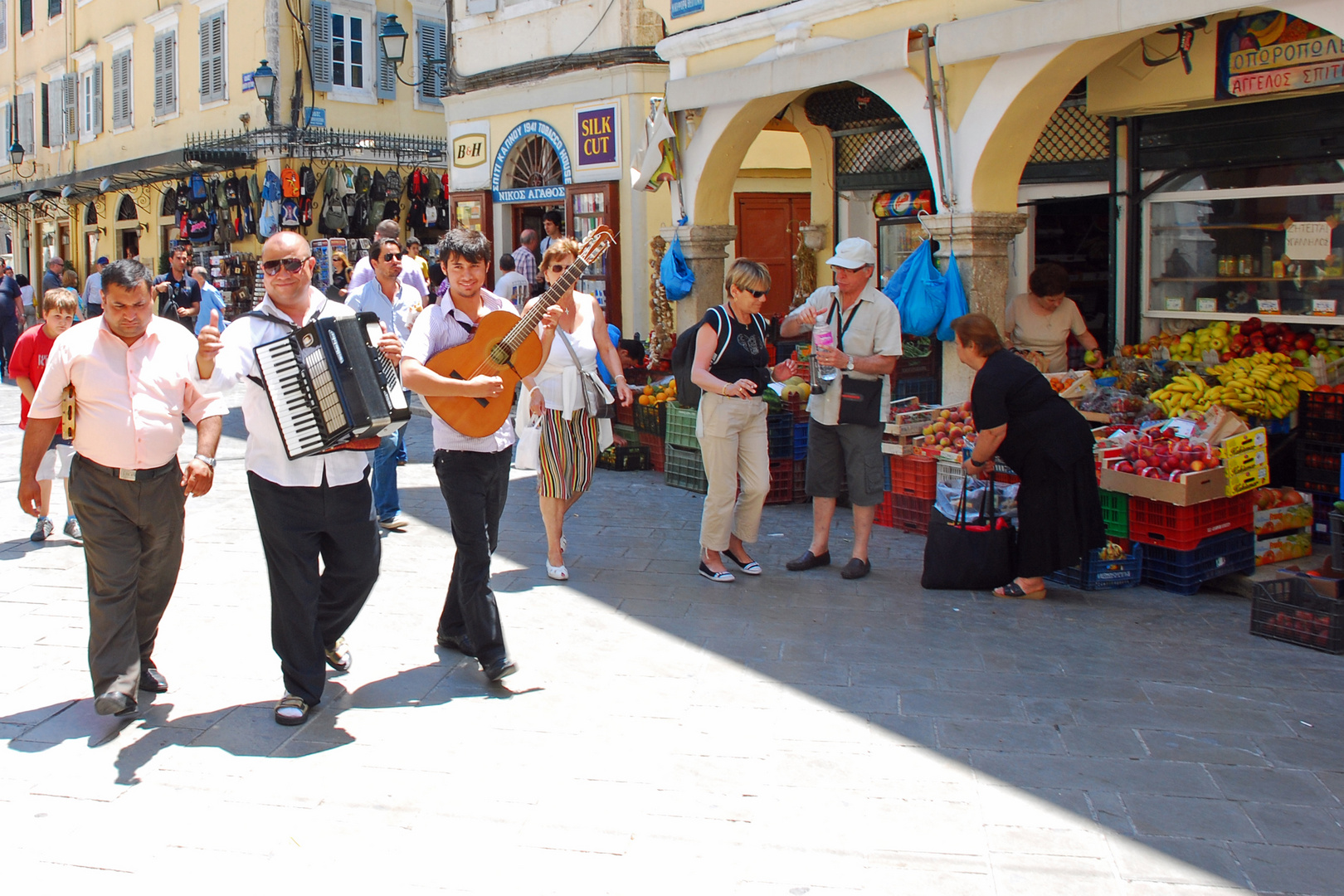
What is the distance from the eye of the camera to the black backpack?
6.27m

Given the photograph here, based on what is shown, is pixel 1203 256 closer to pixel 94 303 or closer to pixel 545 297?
pixel 545 297

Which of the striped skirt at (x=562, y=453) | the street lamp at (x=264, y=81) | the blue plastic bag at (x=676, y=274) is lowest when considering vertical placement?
the striped skirt at (x=562, y=453)

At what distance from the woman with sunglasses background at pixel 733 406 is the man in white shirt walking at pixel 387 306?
7.38 ft

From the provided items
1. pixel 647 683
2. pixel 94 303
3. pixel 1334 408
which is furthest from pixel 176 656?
pixel 94 303

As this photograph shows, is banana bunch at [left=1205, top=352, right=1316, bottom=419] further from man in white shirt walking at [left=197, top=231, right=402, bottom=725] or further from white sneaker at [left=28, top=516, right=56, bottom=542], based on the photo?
white sneaker at [left=28, top=516, right=56, bottom=542]

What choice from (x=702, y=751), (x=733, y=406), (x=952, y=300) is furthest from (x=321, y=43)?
(x=702, y=751)

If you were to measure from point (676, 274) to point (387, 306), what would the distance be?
4.13 meters

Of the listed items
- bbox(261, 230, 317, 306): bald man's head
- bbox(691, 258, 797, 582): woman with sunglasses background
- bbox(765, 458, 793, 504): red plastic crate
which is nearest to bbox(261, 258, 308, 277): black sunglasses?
bbox(261, 230, 317, 306): bald man's head

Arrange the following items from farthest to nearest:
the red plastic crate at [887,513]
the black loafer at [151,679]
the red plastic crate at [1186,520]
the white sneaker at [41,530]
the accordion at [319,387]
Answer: the red plastic crate at [887,513] → the white sneaker at [41,530] → the red plastic crate at [1186,520] → the black loafer at [151,679] → the accordion at [319,387]

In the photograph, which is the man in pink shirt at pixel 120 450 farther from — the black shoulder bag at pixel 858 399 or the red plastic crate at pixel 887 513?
the red plastic crate at pixel 887 513

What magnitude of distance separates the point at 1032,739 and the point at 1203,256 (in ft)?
19.1

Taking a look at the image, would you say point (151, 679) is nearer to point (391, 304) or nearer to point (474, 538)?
point (474, 538)

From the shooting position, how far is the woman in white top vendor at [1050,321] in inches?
346

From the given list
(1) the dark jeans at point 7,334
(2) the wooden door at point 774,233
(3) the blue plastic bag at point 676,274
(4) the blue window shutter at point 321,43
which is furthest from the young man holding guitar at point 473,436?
(4) the blue window shutter at point 321,43
